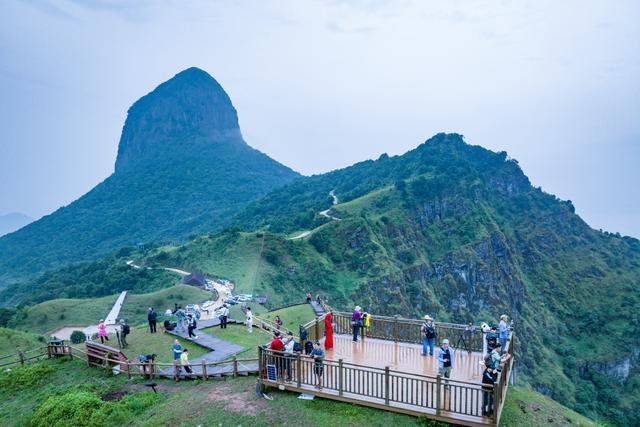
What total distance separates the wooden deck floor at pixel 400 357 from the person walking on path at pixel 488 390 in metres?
2.10

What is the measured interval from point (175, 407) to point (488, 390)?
9713mm

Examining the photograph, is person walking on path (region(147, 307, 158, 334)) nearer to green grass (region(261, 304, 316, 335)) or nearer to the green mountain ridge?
green grass (region(261, 304, 316, 335))

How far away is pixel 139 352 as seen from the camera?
20.9 metres

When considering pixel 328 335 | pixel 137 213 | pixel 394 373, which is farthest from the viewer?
pixel 137 213

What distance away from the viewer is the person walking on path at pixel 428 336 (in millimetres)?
15492

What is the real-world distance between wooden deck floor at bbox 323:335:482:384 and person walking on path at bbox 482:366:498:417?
2097 mm

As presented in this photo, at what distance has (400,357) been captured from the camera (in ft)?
51.9

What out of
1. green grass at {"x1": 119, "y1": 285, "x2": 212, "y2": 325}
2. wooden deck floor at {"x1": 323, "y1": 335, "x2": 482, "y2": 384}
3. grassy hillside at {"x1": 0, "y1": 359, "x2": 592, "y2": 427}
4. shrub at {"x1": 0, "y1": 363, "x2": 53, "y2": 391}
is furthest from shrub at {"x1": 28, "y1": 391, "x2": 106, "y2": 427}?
green grass at {"x1": 119, "y1": 285, "x2": 212, "y2": 325}

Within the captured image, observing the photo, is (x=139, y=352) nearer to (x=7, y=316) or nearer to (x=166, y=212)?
(x=7, y=316)

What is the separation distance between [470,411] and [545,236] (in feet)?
355

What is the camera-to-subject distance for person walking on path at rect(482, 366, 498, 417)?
1137cm

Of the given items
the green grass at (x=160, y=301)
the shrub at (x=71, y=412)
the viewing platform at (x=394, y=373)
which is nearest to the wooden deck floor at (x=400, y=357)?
the viewing platform at (x=394, y=373)

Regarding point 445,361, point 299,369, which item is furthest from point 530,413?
point 299,369

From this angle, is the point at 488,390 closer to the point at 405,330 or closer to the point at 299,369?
the point at 299,369
